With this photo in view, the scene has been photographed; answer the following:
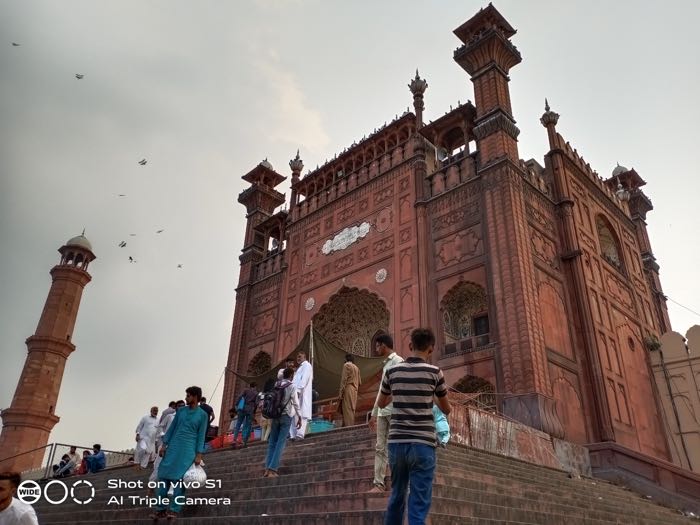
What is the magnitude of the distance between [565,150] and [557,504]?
52.2 ft

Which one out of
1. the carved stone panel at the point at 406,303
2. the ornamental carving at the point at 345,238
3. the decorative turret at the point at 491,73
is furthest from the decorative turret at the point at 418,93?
the carved stone panel at the point at 406,303

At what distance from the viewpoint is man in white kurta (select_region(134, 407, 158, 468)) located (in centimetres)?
1022

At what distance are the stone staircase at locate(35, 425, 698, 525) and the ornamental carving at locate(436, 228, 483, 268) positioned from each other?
7074 mm

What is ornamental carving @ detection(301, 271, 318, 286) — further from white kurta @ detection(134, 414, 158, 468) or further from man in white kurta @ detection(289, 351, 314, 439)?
man in white kurta @ detection(289, 351, 314, 439)

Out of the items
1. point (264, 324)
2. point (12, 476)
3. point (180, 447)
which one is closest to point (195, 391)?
point (180, 447)

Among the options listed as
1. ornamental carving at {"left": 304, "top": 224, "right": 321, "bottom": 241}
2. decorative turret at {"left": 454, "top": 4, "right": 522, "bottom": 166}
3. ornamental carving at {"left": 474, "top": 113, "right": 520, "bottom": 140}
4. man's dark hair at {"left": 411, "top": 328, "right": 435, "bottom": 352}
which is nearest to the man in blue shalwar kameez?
man's dark hair at {"left": 411, "top": 328, "right": 435, "bottom": 352}

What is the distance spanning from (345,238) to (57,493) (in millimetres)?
12611

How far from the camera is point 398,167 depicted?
19391 millimetres

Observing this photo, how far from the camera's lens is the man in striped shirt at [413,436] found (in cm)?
316

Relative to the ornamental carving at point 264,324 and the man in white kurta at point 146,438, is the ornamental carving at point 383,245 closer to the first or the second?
the ornamental carving at point 264,324

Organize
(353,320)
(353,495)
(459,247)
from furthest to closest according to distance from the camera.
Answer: (353,320) < (459,247) < (353,495)

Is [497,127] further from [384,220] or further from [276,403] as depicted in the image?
[276,403]

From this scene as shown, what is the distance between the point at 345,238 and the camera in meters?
20.1

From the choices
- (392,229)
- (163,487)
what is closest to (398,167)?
(392,229)
